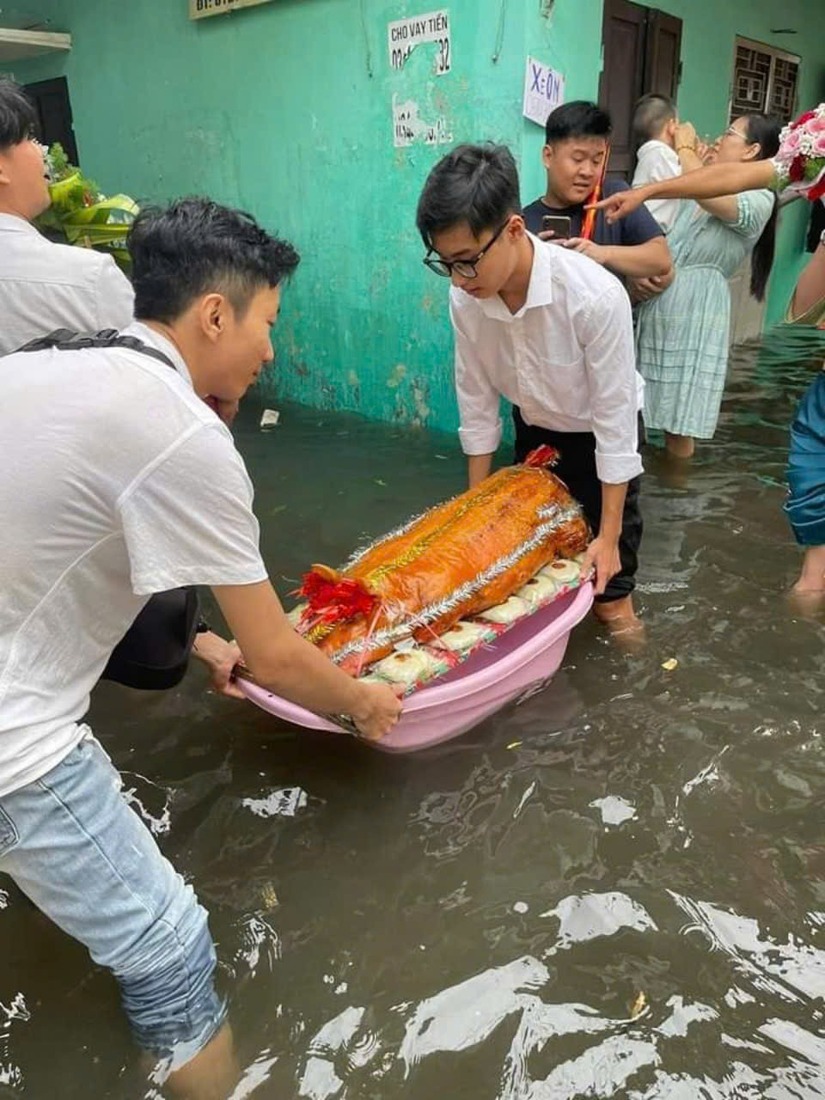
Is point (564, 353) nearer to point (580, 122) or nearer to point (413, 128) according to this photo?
point (580, 122)

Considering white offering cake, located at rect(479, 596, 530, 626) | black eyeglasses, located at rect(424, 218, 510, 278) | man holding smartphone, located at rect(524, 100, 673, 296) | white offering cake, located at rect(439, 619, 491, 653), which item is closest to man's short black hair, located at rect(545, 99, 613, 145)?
man holding smartphone, located at rect(524, 100, 673, 296)

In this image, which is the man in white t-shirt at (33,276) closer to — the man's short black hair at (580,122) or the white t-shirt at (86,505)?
the white t-shirt at (86,505)

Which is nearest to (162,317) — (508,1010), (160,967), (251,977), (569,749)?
(160,967)

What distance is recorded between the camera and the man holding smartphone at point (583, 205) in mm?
3166

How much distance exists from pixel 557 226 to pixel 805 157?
90 centimetres

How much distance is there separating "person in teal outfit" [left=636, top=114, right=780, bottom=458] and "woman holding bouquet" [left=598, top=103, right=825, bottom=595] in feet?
4.97

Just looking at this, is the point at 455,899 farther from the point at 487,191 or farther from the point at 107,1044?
the point at 487,191

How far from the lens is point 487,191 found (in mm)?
2107

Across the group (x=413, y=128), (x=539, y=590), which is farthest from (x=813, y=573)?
(x=413, y=128)

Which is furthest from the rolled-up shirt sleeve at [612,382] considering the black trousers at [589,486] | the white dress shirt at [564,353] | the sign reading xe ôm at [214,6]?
the sign reading xe ôm at [214,6]

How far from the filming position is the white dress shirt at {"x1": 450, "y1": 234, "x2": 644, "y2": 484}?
242 cm

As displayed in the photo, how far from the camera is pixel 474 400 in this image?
115 inches

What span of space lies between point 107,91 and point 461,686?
6.37 m

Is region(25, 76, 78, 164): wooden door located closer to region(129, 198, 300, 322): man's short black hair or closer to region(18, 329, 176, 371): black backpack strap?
region(129, 198, 300, 322): man's short black hair
